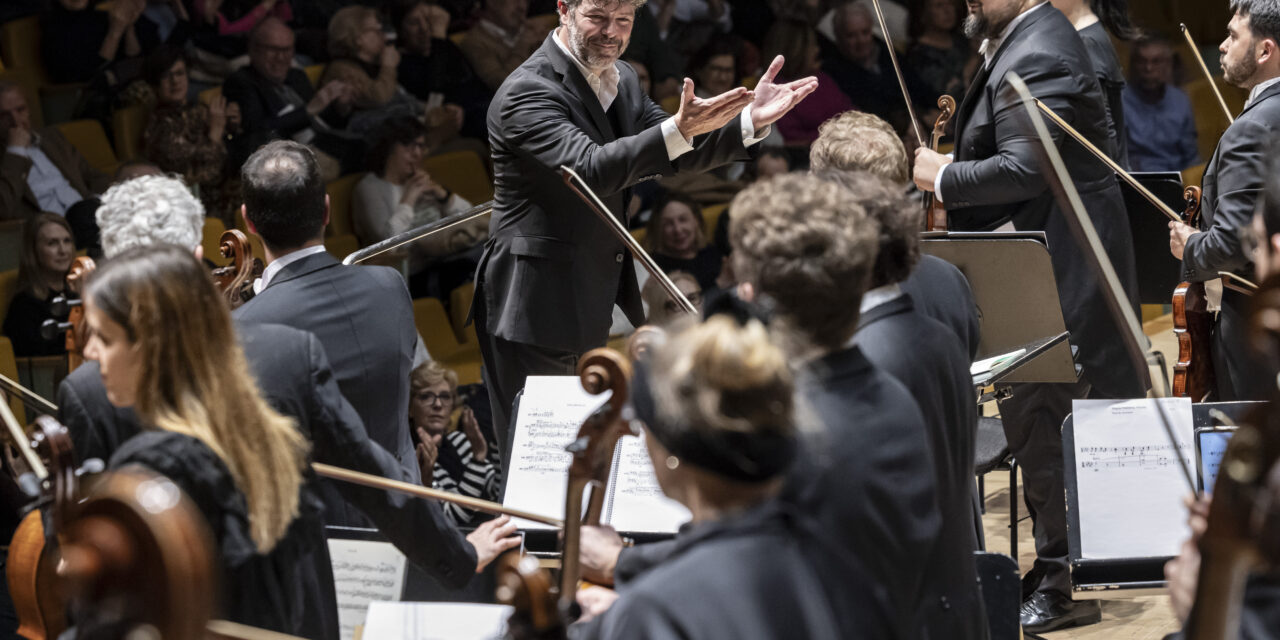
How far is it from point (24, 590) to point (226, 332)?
52 centimetres

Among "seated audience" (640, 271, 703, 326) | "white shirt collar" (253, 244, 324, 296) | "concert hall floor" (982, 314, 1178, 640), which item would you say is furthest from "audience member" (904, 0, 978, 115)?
"white shirt collar" (253, 244, 324, 296)

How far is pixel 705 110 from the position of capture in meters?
3.02

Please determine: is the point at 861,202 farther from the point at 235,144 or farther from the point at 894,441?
the point at 235,144

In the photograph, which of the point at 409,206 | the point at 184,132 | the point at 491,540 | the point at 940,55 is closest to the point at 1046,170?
the point at 491,540

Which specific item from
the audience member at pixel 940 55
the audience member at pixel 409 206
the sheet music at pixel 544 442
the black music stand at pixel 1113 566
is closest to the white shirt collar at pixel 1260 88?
the black music stand at pixel 1113 566

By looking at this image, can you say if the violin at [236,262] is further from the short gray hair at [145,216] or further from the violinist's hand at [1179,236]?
the violinist's hand at [1179,236]

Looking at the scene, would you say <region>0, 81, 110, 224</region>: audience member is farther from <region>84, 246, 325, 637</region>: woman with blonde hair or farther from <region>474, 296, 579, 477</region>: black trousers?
<region>84, 246, 325, 637</region>: woman with blonde hair

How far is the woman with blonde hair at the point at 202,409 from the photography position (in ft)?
5.41

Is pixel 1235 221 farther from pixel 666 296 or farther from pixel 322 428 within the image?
pixel 666 296

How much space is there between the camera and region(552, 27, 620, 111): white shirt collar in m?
3.21

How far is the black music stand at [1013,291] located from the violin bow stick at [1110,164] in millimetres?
347

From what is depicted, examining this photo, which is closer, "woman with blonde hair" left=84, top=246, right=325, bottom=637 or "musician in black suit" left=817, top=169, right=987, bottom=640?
"woman with blonde hair" left=84, top=246, right=325, bottom=637

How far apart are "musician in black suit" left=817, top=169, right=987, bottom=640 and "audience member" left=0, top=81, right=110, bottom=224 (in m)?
3.67

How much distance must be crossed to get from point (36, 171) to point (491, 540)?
11.5 feet
